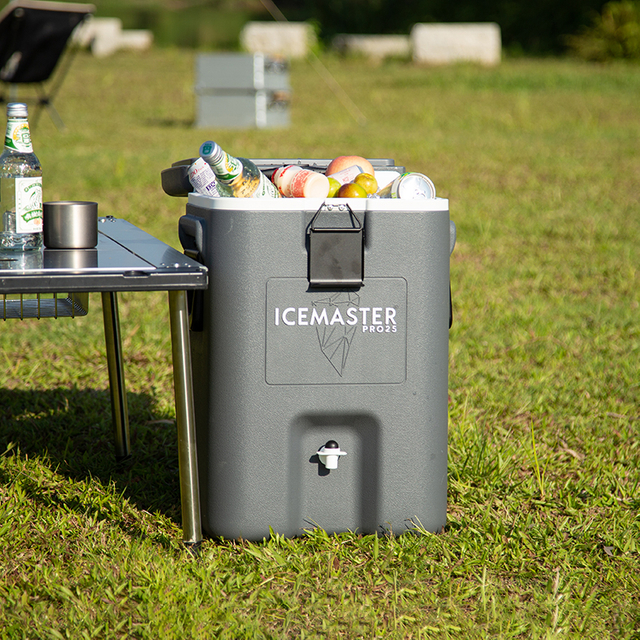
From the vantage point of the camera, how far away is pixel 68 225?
71.0 inches

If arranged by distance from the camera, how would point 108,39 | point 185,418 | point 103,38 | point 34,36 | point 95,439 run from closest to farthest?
point 185,418 < point 95,439 < point 34,36 < point 103,38 < point 108,39

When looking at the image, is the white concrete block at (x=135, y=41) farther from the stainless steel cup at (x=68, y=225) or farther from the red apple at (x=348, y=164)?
the stainless steel cup at (x=68, y=225)

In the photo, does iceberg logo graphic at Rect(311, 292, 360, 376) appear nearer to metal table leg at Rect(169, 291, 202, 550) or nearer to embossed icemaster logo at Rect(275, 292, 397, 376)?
embossed icemaster logo at Rect(275, 292, 397, 376)

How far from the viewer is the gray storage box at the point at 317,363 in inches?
68.7

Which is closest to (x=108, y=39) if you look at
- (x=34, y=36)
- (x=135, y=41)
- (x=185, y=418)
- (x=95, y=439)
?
(x=135, y=41)

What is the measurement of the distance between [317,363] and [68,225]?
624 millimetres

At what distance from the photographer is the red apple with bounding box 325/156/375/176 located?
2.02 meters

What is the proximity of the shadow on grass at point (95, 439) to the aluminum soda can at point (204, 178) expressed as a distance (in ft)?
2.66

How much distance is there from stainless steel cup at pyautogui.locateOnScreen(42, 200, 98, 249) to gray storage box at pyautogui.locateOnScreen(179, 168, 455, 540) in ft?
0.71

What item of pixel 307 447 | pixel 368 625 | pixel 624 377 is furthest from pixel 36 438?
pixel 624 377

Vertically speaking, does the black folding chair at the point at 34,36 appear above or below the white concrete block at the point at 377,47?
below

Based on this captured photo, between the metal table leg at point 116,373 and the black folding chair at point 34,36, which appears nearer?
the metal table leg at point 116,373

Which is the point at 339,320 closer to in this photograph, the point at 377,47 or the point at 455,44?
the point at 455,44

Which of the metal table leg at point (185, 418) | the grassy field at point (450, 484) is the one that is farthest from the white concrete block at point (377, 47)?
the metal table leg at point (185, 418)
